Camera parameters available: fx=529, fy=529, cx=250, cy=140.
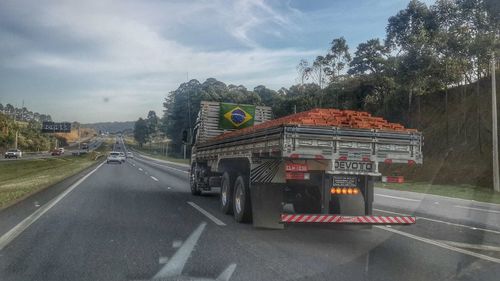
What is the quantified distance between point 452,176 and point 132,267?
27418mm

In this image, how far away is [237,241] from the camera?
8945 mm

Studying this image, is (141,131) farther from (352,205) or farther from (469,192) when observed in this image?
(352,205)

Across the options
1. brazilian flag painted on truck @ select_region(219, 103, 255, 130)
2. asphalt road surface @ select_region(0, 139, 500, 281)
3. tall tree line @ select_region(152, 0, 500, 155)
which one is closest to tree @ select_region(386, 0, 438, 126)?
tall tree line @ select_region(152, 0, 500, 155)

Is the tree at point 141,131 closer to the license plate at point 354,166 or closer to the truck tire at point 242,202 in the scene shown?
the truck tire at point 242,202

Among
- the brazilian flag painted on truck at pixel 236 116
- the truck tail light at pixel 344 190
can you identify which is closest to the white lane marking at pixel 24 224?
the truck tail light at pixel 344 190

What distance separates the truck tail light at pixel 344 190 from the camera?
30.1 feet

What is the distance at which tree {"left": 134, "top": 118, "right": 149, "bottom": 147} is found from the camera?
623 feet

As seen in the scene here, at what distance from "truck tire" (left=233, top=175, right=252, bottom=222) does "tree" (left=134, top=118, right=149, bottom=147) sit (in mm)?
181961

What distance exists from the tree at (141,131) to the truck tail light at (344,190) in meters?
185

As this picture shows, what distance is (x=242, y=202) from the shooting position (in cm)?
1105

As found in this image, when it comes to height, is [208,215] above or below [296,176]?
below

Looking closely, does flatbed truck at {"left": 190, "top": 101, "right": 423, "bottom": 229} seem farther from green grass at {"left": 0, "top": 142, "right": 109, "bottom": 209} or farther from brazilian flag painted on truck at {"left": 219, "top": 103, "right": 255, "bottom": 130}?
green grass at {"left": 0, "top": 142, "right": 109, "bottom": 209}

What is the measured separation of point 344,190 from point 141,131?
611 feet

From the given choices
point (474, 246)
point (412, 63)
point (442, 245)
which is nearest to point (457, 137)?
point (412, 63)
